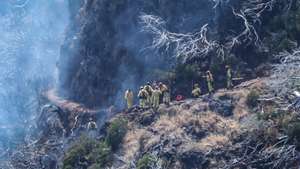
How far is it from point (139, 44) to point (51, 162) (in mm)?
8786

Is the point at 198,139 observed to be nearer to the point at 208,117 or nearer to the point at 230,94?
the point at 208,117

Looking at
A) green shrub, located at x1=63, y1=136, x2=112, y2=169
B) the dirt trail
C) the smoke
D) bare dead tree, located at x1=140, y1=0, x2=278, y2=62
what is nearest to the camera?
green shrub, located at x1=63, y1=136, x2=112, y2=169

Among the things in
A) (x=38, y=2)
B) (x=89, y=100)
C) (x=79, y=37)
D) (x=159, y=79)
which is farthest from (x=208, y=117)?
(x=38, y=2)

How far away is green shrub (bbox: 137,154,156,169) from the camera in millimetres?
18339

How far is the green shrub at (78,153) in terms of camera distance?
20.8 m

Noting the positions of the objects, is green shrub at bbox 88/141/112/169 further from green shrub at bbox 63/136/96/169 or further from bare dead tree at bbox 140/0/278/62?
bare dead tree at bbox 140/0/278/62

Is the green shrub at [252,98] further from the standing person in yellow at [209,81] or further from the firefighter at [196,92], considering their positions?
the firefighter at [196,92]

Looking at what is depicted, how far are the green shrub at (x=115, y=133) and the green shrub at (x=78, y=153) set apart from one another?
765 mm

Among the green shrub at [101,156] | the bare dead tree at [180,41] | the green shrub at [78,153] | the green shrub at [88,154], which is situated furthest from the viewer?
the bare dead tree at [180,41]

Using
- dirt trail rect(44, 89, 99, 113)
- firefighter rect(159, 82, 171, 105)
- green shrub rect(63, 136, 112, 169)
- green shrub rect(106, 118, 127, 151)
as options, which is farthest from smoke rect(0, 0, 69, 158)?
firefighter rect(159, 82, 171, 105)

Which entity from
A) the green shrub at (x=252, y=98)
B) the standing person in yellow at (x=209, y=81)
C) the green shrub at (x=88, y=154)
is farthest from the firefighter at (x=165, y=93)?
the green shrub at (x=252, y=98)

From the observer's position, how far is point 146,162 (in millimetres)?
18484

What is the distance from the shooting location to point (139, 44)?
2816 centimetres

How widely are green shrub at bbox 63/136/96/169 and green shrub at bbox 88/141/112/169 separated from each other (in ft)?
1.47
